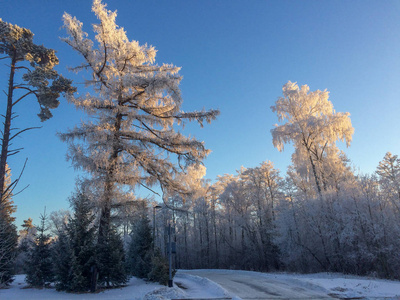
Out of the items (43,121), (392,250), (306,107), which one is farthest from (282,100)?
(43,121)

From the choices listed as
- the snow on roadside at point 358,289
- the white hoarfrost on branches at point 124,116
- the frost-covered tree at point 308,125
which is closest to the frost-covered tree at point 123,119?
the white hoarfrost on branches at point 124,116

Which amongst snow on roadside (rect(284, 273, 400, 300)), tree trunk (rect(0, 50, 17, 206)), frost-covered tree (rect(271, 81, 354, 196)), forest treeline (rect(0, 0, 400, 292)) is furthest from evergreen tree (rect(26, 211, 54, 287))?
frost-covered tree (rect(271, 81, 354, 196))

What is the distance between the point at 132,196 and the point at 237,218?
22.4 m

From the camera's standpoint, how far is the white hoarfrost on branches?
1152 centimetres

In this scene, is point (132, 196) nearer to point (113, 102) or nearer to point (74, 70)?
point (113, 102)

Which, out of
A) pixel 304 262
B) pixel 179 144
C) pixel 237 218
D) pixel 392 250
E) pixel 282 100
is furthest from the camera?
pixel 237 218

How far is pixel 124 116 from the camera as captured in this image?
1349cm

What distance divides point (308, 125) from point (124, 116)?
54.2ft

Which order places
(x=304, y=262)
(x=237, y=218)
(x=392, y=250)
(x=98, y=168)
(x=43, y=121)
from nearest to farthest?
(x=43, y=121), (x=98, y=168), (x=392, y=250), (x=304, y=262), (x=237, y=218)

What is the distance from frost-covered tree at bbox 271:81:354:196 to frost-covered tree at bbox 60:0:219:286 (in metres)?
13.7

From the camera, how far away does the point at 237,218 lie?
33156mm

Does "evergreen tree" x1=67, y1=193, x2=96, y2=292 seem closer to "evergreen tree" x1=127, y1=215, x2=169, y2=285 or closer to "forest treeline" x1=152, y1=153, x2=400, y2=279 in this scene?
"evergreen tree" x1=127, y1=215, x2=169, y2=285

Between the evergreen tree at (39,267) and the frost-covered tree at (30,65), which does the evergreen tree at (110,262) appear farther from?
the frost-covered tree at (30,65)

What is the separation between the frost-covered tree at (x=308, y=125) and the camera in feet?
74.6
